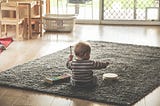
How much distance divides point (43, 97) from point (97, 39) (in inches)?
96.4

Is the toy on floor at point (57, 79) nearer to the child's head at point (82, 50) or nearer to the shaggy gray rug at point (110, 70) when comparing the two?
the shaggy gray rug at point (110, 70)

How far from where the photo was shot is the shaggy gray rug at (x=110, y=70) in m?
2.96

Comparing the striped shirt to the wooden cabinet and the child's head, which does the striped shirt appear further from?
the wooden cabinet

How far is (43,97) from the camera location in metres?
2.96

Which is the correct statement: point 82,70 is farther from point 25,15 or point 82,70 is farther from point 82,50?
point 25,15

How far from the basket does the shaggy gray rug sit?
1.30 meters

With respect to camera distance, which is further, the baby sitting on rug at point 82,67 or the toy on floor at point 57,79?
the toy on floor at point 57,79

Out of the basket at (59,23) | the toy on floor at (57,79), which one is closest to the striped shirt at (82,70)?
the toy on floor at (57,79)

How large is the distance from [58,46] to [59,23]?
1079mm

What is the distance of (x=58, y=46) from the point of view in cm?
482

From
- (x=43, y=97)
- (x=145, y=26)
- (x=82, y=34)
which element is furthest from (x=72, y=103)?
(x=145, y=26)

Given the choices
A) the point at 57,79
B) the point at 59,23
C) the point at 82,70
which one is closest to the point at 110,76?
the point at 82,70

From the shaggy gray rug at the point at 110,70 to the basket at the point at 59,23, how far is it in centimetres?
130

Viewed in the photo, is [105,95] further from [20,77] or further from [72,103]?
[20,77]
